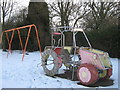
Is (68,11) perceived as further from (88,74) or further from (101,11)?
(88,74)

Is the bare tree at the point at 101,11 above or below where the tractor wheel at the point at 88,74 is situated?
above

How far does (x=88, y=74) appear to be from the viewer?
408cm

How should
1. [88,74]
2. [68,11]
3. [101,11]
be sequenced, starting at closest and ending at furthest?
[88,74] < [101,11] < [68,11]

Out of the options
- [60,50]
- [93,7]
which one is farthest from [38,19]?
[60,50]

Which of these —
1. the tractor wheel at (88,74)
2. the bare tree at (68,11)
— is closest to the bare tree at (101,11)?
the bare tree at (68,11)

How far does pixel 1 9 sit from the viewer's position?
15930mm

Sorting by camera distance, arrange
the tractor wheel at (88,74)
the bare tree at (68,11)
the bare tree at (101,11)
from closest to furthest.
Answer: the tractor wheel at (88,74)
the bare tree at (101,11)
the bare tree at (68,11)

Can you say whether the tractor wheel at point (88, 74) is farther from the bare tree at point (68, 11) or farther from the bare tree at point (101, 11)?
the bare tree at point (68, 11)

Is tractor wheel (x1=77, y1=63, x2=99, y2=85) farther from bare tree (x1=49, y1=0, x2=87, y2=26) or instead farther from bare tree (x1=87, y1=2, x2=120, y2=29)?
bare tree (x1=49, y1=0, x2=87, y2=26)

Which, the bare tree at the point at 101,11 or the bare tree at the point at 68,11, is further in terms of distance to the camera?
the bare tree at the point at 68,11

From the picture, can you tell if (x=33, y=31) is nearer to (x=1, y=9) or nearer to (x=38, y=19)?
(x=38, y=19)

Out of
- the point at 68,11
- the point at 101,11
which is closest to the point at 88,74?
the point at 68,11

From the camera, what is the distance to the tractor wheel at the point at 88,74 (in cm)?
397

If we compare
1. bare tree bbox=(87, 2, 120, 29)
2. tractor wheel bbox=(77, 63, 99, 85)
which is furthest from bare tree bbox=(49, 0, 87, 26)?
tractor wheel bbox=(77, 63, 99, 85)
